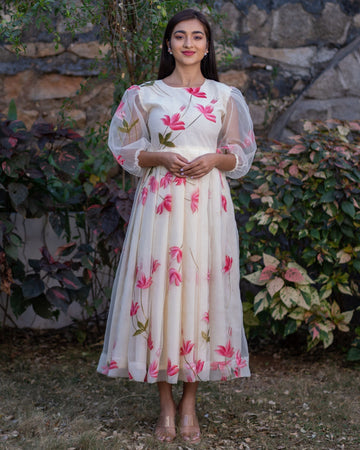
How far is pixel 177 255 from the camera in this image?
7.20 ft

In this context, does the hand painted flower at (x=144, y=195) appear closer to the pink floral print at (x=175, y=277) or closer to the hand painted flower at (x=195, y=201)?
the hand painted flower at (x=195, y=201)

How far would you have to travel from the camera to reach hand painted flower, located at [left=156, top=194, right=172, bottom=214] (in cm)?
223

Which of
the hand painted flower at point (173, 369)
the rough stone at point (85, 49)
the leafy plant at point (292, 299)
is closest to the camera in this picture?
the hand painted flower at point (173, 369)

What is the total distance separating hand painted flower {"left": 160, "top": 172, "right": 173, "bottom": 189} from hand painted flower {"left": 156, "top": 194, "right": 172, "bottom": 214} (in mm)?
48

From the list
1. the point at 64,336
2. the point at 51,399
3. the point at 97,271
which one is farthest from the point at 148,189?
the point at 64,336

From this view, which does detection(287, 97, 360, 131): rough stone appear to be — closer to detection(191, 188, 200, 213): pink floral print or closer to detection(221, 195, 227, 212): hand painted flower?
detection(221, 195, 227, 212): hand painted flower

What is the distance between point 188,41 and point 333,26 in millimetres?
2124

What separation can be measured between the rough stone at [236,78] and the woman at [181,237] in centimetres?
154

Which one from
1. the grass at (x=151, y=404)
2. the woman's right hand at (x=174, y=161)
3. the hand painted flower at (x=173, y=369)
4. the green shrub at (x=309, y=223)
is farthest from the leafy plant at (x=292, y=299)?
the woman's right hand at (x=174, y=161)

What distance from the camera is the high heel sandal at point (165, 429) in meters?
2.26

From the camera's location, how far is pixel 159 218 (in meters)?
2.23

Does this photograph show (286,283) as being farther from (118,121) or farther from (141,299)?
(118,121)

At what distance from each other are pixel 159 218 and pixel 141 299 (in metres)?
0.33

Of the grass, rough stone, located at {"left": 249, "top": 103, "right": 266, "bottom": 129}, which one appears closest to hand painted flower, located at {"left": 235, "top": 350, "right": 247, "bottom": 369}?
the grass
